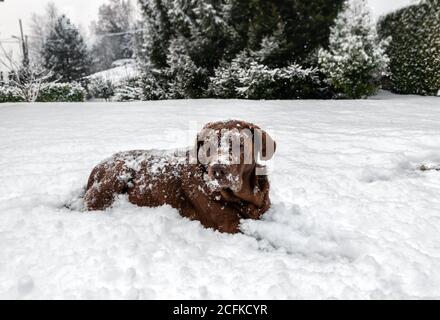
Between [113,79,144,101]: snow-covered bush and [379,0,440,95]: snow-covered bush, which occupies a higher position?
[379,0,440,95]: snow-covered bush

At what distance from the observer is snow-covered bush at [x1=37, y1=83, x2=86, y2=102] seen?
15219mm

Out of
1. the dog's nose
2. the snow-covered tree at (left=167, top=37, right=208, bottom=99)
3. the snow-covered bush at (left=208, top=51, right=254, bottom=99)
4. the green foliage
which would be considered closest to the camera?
the dog's nose

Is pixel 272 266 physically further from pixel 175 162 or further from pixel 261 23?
pixel 261 23

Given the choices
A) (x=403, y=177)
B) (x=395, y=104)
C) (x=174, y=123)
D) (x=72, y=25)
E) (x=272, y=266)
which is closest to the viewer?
(x=272, y=266)

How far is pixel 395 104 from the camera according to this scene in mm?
8547

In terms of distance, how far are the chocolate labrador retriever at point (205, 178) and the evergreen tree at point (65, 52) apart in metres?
26.7

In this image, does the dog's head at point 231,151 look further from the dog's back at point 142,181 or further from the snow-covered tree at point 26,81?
the snow-covered tree at point 26,81

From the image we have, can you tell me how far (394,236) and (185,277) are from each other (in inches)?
53.1

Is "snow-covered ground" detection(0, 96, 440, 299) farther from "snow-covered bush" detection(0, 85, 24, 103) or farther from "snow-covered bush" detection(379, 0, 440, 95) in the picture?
"snow-covered bush" detection(0, 85, 24, 103)

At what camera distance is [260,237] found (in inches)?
92.5

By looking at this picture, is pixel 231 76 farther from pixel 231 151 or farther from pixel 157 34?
pixel 231 151

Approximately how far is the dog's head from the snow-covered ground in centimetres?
42

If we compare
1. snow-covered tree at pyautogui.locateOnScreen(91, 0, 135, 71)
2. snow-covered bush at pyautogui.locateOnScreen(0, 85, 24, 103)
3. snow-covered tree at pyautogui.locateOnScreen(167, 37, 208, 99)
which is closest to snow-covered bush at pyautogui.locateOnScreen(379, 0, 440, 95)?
snow-covered tree at pyautogui.locateOnScreen(167, 37, 208, 99)
